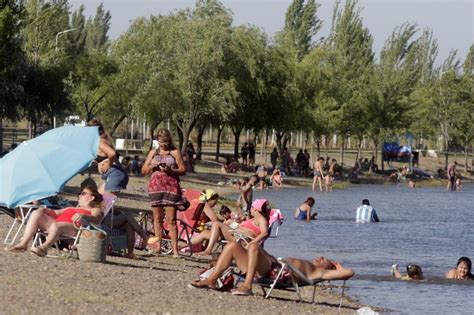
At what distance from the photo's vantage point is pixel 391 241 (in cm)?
2883

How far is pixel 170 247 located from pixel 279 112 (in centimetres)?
4474

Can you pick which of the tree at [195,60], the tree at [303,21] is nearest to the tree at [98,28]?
the tree at [303,21]

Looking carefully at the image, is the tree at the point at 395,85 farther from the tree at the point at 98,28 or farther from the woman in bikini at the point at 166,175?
the woman in bikini at the point at 166,175

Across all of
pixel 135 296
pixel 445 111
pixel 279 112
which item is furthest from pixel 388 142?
pixel 135 296

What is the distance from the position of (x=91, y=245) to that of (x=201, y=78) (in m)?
39.4

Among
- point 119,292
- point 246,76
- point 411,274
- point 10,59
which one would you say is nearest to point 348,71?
point 246,76

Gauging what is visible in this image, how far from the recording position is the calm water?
56.5ft

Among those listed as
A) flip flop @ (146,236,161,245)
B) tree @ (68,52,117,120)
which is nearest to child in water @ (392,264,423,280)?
flip flop @ (146,236,161,245)

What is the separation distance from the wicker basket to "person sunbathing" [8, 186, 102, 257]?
0.23 meters

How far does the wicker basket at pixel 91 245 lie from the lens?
45.5 feet

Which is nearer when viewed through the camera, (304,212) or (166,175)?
(166,175)

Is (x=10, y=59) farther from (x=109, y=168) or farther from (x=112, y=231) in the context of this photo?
(x=112, y=231)

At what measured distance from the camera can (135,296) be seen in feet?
37.7

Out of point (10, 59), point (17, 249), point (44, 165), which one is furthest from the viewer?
point (10, 59)
